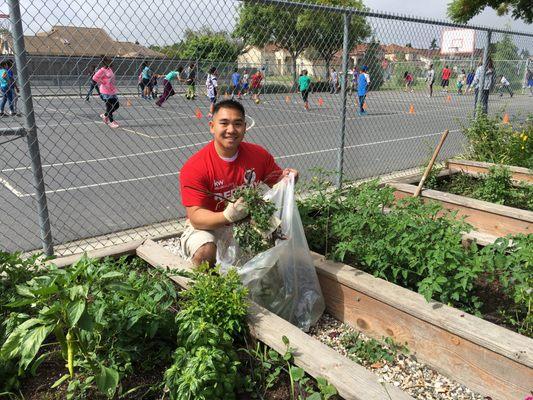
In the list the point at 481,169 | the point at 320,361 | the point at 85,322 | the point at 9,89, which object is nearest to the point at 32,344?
the point at 85,322

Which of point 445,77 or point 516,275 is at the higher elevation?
point 445,77

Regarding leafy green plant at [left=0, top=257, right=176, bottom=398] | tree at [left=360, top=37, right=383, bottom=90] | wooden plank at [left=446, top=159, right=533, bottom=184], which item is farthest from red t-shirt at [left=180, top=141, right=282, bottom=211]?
tree at [left=360, top=37, right=383, bottom=90]

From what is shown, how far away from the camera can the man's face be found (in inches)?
115

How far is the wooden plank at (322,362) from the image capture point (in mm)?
1867

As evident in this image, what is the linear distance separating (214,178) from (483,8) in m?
15.6

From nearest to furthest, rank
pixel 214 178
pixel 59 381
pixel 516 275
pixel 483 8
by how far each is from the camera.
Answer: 1. pixel 59 381
2. pixel 516 275
3. pixel 214 178
4. pixel 483 8

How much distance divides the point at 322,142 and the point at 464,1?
7.93 m

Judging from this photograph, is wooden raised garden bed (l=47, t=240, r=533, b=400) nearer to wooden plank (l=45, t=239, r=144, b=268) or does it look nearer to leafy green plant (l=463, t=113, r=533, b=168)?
wooden plank (l=45, t=239, r=144, b=268)

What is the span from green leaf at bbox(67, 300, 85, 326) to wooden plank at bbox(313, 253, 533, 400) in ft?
5.55

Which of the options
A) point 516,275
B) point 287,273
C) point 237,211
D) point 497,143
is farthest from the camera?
point 497,143

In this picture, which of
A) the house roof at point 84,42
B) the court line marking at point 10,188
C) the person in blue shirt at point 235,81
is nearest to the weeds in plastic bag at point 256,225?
the house roof at point 84,42

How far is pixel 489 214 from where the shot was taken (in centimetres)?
416

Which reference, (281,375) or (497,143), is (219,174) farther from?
(497,143)

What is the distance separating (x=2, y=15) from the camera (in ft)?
9.57
